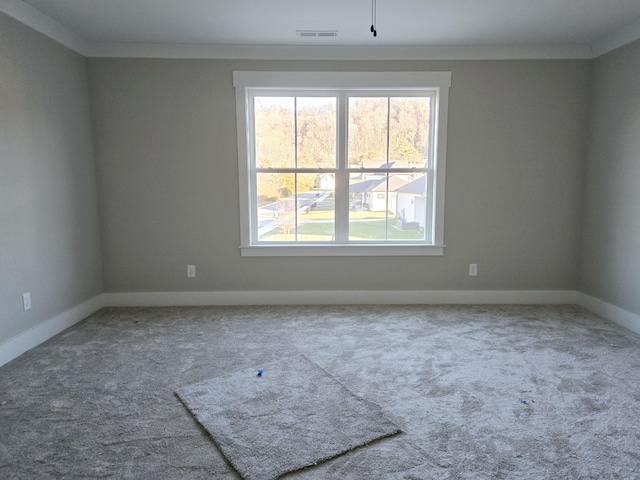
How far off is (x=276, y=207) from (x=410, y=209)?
1.43 m

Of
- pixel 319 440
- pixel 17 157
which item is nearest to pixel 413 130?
pixel 319 440

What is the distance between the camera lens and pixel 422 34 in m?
3.49

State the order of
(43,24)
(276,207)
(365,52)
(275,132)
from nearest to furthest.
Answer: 1. (43,24)
2. (365,52)
3. (275,132)
4. (276,207)

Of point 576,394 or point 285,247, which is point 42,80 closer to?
point 285,247

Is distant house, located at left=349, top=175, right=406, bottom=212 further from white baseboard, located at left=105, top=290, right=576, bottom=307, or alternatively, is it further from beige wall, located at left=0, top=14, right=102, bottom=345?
beige wall, located at left=0, top=14, right=102, bottom=345

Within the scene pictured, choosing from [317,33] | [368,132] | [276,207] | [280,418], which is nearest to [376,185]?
[368,132]

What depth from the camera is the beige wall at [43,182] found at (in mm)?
2809

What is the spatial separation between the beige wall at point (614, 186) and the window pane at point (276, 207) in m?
3.02

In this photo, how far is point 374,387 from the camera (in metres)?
2.42

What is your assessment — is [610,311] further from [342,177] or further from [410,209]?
[342,177]

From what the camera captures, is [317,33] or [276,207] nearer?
[317,33]

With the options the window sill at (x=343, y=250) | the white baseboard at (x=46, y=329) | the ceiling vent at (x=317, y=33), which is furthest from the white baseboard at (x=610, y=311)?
the white baseboard at (x=46, y=329)

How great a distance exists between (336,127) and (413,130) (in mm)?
801

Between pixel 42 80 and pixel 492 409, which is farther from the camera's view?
pixel 42 80
